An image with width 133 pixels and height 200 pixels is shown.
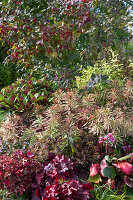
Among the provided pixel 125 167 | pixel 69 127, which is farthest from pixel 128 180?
pixel 69 127

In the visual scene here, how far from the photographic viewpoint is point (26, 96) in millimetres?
3238

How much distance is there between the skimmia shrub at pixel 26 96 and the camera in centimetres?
318

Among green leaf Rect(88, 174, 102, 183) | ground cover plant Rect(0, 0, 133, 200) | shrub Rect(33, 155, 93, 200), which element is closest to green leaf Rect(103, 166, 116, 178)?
ground cover plant Rect(0, 0, 133, 200)

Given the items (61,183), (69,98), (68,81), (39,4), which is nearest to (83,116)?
(69,98)

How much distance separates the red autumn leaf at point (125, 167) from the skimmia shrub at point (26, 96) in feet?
5.04

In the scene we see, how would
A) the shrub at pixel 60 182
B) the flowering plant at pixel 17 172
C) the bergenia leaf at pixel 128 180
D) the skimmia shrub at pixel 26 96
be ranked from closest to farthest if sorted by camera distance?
1. the shrub at pixel 60 182
2. the flowering plant at pixel 17 172
3. the bergenia leaf at pixel 128 180
4. the skimmia shrub at pixel 26 96

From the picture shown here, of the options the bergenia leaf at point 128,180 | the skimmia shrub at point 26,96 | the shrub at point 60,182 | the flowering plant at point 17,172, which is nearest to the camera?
the shrub at point 60,182

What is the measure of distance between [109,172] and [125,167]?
0.19 metres

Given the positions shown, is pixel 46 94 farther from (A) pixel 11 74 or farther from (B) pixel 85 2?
(A) pixel 11 74

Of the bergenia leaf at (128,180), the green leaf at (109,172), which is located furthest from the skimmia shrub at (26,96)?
the bergenia leaf at (128,180)

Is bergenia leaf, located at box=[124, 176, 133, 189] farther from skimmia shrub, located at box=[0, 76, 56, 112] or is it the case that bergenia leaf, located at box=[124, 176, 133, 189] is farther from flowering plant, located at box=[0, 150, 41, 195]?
skimmia shrub, located at box=[0, 76, 56, 112]

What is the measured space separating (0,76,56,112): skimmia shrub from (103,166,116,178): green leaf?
148cm

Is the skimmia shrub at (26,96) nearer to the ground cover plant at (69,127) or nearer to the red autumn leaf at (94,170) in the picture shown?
the ground cover plant at (69,127)

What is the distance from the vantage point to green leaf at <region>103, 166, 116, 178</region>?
209cm
